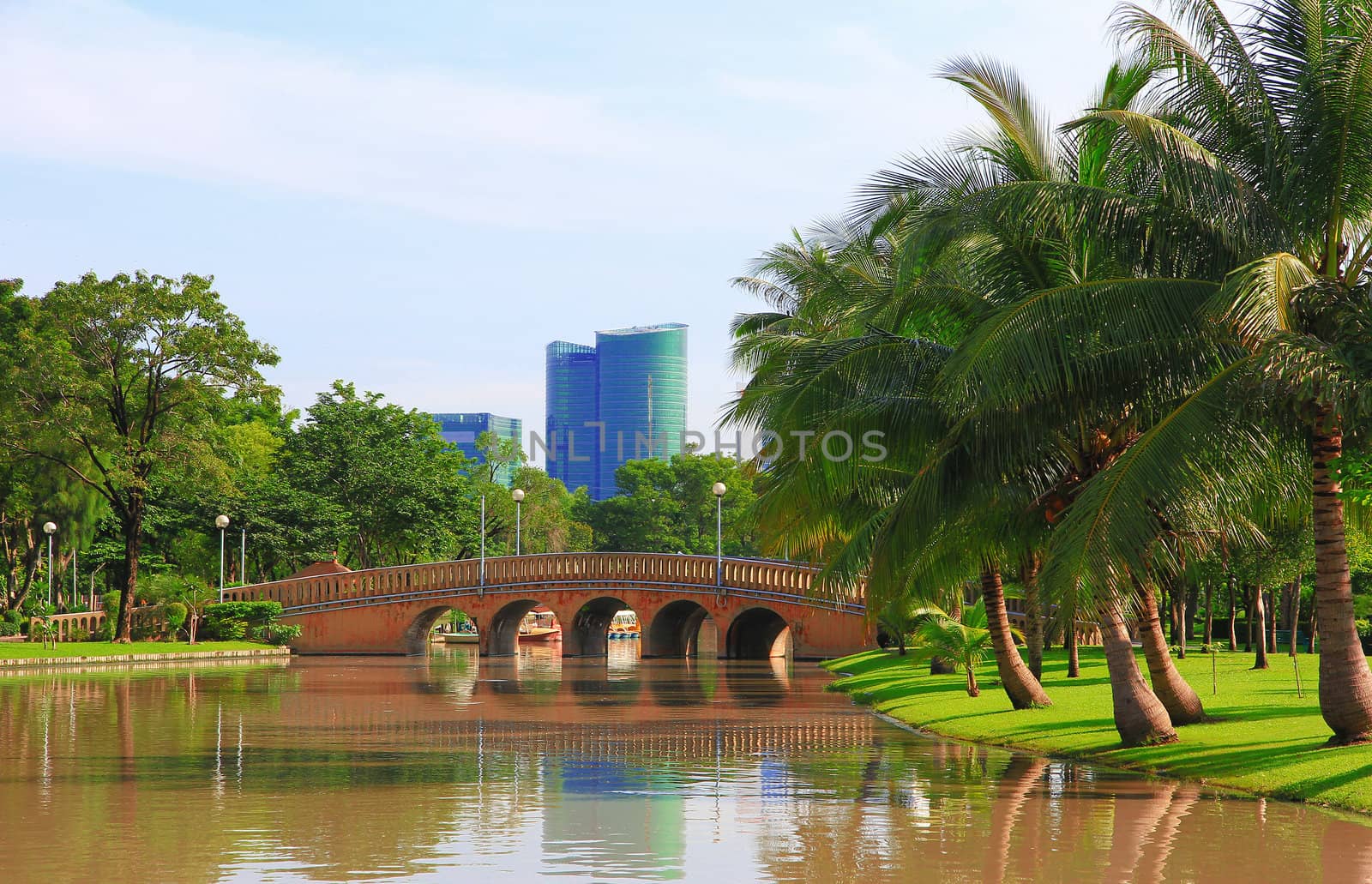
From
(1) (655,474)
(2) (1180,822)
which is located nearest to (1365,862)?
(2) (1180,822)

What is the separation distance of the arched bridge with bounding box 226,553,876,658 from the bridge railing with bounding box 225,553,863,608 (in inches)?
1.3

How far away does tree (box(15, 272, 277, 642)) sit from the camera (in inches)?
1639

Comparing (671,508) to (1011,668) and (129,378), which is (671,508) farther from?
(1011,668)

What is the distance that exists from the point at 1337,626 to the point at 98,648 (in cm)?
3624

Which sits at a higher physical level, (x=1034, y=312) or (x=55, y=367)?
(x=55, y=367)

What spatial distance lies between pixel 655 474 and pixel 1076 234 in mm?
75034

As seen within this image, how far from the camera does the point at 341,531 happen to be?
58.0 meters

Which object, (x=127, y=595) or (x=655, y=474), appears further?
(x=655, y=474)

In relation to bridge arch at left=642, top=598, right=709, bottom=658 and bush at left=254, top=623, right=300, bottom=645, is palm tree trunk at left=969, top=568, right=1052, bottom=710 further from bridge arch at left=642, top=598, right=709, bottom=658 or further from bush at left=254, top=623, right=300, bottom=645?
bush at left=254, top=623, right=300, bottom=645

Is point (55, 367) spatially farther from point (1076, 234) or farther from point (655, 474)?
point (655, 474)

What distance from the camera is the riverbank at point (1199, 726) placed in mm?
11578

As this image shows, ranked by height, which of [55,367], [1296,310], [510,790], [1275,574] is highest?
[55,367]

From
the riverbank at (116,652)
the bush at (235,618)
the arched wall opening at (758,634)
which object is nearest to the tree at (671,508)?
the arched wall opening at (758,634)

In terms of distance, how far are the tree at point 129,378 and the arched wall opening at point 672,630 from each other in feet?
53.4
